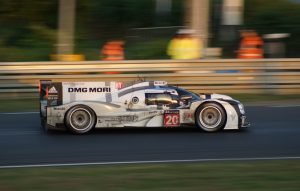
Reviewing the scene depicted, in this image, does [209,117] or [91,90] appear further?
[91,90]

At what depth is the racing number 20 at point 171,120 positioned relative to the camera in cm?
1243

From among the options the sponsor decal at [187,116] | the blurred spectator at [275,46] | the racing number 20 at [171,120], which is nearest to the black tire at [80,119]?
the racing number 20 at [171,120]

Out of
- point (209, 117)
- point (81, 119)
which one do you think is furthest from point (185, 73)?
point (81, 119)

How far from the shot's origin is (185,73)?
1834 centimetres

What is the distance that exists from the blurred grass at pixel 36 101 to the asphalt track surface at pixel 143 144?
2321 millimetres

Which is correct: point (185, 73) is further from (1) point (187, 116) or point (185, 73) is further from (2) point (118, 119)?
(2) point (118, 119)

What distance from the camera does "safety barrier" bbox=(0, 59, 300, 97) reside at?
59.8 ft

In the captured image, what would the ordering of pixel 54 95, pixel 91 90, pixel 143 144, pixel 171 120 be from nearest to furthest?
pixel 143 144, pixel 171 120, pixel 54 95, pixel 91 90

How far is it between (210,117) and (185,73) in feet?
19.5

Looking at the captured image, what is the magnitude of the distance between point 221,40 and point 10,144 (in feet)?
46.2

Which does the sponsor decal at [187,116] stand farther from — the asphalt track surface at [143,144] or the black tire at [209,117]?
the asphalt track surface at [143,144]

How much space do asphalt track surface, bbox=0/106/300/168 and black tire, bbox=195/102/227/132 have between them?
16 centimetres

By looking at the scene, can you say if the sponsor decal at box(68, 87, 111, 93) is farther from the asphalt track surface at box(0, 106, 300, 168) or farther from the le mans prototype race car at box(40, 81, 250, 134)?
the asphalt track surface at box(0, 106, 300, 168)

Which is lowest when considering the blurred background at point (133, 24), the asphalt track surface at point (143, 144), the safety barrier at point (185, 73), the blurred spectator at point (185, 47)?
the asphalt track surface at point (143, 144)
